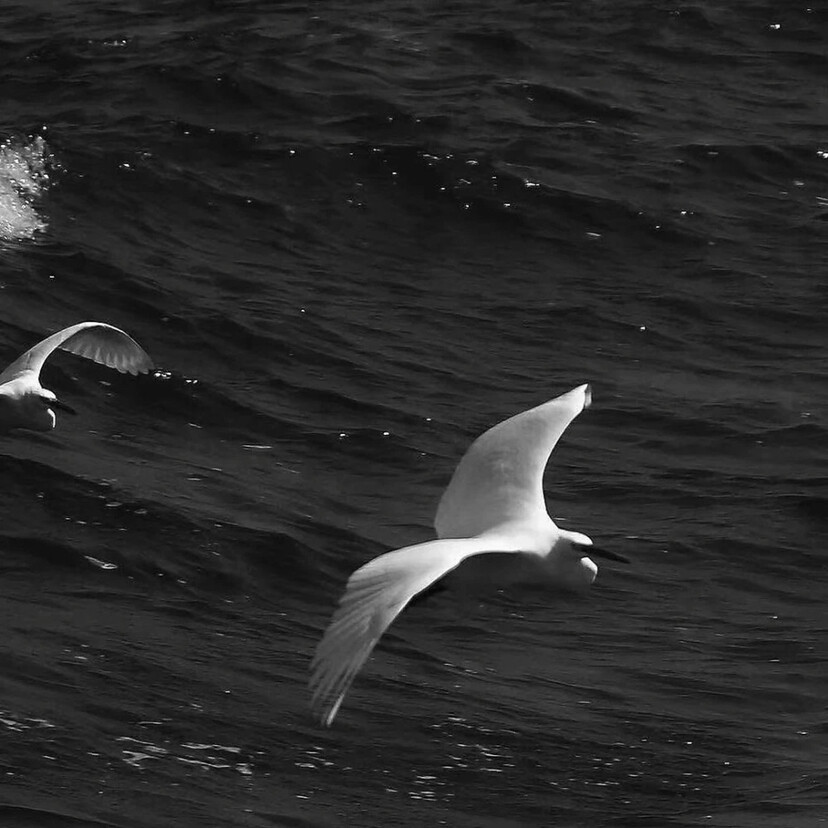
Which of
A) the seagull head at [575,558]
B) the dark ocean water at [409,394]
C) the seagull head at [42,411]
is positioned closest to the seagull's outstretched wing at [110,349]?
the dark ocean water at [409,394]

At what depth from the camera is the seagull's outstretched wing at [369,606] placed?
6.93 metres

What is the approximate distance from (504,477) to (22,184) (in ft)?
27.3

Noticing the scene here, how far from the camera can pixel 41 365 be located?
11383 mm

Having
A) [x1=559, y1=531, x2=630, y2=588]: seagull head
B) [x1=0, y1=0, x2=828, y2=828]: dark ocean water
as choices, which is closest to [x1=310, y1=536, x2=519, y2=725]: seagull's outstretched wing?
[x1=559, y1=531, x2=630, y2=588]: seagull head

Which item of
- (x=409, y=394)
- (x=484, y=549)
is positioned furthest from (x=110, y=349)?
Result: (x=484, y=549)

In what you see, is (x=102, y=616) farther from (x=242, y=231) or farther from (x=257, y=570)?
(x=242, y=231)

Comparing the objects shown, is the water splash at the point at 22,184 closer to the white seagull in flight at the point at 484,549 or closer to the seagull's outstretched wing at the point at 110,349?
the seagull's outstretched wing at the point at 110,349

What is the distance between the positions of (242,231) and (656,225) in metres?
3.46

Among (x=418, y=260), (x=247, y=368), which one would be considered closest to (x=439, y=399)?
(x=247, y=368)

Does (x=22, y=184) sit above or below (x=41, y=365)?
below

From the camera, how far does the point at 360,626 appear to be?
708cm

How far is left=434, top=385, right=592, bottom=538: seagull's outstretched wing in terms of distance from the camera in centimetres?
897

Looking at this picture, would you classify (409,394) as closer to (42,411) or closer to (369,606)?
(42,411)

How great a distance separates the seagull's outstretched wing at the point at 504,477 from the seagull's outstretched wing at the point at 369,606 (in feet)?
3.88
